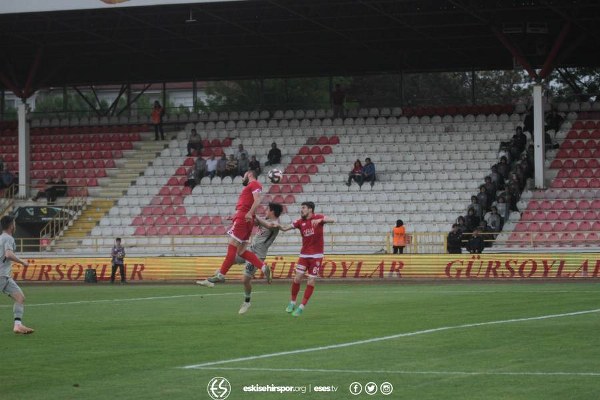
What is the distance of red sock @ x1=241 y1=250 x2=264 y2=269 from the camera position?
64.9ft

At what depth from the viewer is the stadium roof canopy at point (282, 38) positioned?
39.2 m

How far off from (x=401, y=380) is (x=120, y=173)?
37716 millimetres

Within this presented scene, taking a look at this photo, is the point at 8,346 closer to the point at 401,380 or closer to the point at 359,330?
the point at 359,330

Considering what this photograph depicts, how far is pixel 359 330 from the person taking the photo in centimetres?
1650

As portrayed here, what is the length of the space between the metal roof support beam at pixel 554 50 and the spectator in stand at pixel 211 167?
13603 mm

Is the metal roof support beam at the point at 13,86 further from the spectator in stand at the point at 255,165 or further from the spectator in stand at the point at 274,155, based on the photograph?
the spectator in stand at the point at 274,155

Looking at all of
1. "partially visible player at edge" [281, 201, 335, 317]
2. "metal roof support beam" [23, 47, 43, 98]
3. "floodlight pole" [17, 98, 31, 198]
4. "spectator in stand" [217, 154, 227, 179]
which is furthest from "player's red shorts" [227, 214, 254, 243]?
"floodlight pole" [17, 98, 31, 198]

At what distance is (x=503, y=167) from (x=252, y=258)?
2228 centimetres

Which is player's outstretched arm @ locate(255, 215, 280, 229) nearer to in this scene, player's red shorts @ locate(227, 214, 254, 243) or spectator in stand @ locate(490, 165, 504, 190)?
player's red shorts @ locate(227, 214, 254, 243)

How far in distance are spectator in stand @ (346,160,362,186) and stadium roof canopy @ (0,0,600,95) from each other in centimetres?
515

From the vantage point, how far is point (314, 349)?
1409 cm

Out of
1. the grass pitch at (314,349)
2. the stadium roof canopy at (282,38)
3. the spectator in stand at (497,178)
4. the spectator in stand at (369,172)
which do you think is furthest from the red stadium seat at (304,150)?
the grass pitch at (314,349)

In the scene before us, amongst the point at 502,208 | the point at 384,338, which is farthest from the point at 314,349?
the point at 502,208

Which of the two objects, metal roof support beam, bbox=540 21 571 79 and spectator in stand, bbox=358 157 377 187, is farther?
spectator in stand, bbox=358 157 377 187
